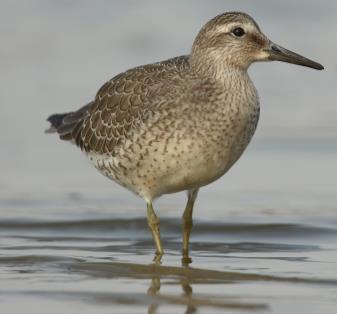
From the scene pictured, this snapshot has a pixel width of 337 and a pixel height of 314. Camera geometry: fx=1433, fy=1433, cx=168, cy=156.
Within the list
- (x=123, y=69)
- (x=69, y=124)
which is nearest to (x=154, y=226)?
(x=69, y=124)

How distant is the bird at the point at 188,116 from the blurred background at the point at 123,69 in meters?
1.29

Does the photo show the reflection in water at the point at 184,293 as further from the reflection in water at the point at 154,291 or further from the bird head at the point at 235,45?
the bird head at the point at 235,45

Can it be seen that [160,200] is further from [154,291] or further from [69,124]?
[154,291]

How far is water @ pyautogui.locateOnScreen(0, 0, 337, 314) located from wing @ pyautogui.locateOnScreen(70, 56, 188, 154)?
0.84 meters

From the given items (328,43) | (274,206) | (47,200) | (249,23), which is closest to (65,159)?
(47,200)

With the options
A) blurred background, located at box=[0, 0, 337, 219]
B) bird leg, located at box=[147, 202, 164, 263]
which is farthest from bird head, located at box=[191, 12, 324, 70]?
blurred background, located at box=[0, 0, 337, 219]

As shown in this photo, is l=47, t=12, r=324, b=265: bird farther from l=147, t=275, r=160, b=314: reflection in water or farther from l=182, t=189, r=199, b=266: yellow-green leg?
l=147, t=275, r=160, b=314: reflection in water

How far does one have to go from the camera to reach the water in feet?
33.4

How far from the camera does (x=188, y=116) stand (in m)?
11.6

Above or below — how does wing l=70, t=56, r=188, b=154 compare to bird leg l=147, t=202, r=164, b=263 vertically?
above

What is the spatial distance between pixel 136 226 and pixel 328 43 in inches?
234

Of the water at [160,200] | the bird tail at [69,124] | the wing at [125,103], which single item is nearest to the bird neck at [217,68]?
the wing at [125,103]

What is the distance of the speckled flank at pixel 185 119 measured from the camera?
1159cm

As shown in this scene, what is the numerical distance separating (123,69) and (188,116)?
5.89 metres
